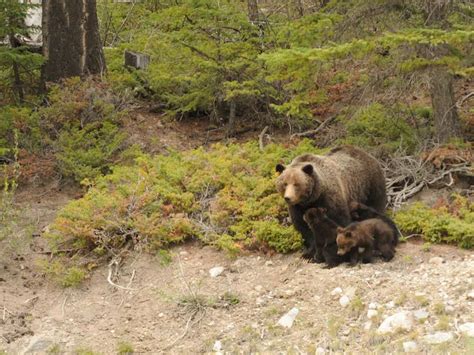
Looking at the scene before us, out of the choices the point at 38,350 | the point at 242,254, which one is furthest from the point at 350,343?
the point at 38,350

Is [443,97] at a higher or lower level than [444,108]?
higher

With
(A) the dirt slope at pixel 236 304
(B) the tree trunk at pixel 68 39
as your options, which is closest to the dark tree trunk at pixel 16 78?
(B) the tree trunk at pixel 68 39

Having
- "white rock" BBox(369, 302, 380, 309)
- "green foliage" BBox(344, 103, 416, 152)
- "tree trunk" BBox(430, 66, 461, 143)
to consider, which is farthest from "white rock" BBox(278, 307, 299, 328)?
"tree trunk" BBox(430, 66, 461, 143)

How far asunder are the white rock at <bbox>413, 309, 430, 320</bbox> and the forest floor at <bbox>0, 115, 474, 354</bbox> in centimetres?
1

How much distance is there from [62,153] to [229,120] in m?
3.20

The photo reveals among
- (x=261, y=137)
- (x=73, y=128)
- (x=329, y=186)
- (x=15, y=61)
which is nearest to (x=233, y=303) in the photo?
(x=329, y=186)

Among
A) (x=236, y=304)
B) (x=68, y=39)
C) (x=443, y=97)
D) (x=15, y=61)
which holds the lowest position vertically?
(x=236, y=304)

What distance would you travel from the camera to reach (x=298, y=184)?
25.8 ft

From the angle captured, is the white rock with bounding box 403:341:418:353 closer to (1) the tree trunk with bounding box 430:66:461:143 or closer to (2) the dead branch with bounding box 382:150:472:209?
(2) the dead branch with bounding box 382:150:472:209

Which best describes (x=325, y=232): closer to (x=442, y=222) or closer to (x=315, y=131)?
(x=442, y=222)

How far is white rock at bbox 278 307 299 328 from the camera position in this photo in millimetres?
7023

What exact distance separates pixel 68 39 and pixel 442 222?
25.0 ft

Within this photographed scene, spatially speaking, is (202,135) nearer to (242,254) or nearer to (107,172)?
(107,172)

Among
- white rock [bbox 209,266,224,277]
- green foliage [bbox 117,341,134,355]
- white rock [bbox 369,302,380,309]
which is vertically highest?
white rock [bbox 369,302,380,309]
